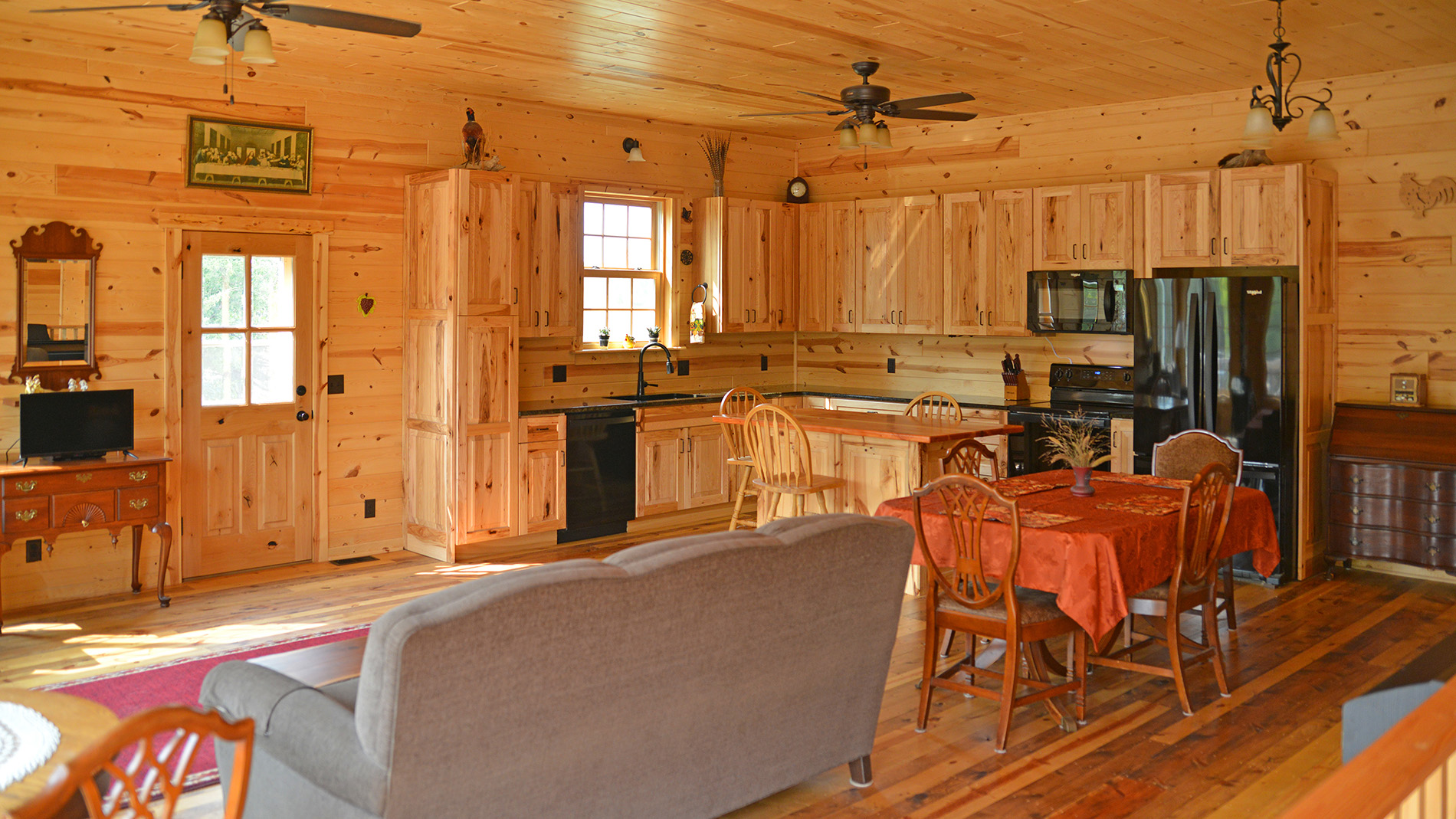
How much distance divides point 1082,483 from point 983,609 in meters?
0.93

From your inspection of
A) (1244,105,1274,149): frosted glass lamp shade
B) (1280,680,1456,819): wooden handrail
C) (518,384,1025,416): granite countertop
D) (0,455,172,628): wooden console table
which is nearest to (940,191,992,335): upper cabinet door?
(518,384,1025,416): granite countertop

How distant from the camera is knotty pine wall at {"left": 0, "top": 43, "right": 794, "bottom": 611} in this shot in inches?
214

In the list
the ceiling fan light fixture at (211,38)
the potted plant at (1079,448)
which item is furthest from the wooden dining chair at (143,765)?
the potted plant at (1079,448)

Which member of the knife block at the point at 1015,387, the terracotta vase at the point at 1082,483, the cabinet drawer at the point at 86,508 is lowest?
the cabinet drawer at the point at 86,508

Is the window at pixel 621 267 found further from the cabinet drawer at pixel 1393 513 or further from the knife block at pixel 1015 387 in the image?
the cabinet drawer at pixel 1393 513

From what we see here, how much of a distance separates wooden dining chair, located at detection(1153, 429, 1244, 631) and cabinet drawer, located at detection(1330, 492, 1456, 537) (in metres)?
1.26

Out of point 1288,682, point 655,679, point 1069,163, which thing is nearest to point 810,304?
point 1069,163

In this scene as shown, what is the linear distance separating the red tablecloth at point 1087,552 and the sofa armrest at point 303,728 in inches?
86.8

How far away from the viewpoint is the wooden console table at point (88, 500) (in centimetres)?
504

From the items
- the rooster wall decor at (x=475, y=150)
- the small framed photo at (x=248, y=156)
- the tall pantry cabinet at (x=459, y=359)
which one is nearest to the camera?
the small framed photo at (x=248, y=156)

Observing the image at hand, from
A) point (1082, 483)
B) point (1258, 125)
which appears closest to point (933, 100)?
point (1258, 125)

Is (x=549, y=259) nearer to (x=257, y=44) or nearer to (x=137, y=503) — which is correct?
(x=137, y=503)

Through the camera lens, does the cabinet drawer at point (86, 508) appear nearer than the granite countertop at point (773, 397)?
Yes

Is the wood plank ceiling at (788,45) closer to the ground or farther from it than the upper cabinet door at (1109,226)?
farther from it
